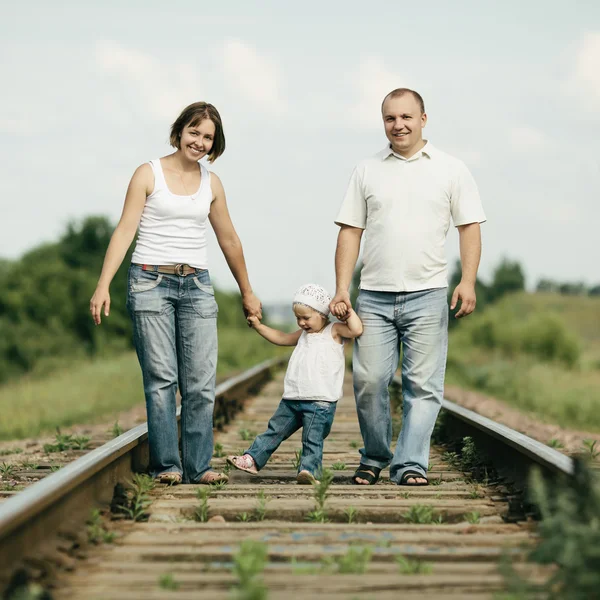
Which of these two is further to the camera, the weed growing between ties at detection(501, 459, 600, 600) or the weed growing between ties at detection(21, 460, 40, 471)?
the weed growing between ties at detection(21, 460, 40, 471)

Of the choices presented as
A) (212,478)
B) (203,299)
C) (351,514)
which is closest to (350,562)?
(351,514)

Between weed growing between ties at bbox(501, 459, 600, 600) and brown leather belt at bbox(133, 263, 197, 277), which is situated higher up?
brown leather belt at bbox(133, 263, 197, 277)

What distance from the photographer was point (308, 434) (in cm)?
498

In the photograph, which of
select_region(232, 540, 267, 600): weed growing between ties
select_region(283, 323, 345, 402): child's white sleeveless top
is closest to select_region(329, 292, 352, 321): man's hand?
select_region(283, 323, 345, 402): child's white sleeveless top

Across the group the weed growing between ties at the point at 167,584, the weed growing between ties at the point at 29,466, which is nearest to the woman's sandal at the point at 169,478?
the weed growing between ties at the point at 29,466

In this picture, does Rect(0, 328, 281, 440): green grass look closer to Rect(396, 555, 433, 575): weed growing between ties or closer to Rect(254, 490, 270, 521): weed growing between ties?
Rect(254, 490, 270, 521): weed growing between ties

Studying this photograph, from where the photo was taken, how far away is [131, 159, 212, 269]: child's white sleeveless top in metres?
4.69

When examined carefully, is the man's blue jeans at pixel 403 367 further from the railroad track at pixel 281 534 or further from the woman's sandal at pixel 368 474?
the railroad track at pixel 281 534

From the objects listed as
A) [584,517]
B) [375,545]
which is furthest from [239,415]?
[584,517]

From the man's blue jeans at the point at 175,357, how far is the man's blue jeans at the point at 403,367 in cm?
82

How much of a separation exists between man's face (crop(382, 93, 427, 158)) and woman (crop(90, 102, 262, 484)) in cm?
87

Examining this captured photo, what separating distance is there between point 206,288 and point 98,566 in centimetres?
195

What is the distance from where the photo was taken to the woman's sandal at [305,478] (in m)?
4.81

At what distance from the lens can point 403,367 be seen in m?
5.00
